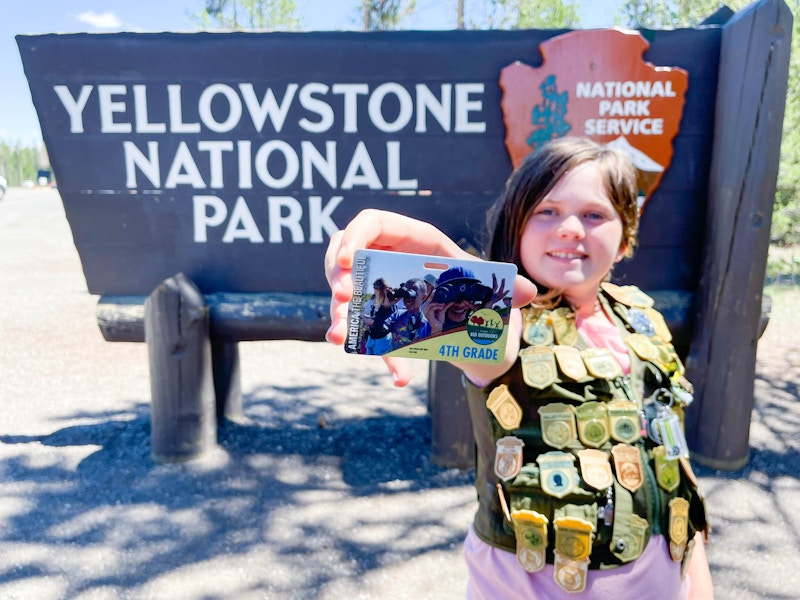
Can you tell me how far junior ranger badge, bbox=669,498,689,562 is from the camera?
49.3 inches

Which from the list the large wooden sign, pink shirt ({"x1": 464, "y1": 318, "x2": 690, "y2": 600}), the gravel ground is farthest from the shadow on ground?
pink shirt ({"x1": 464, "y1": 318, "x2": 690, "y2": 600})

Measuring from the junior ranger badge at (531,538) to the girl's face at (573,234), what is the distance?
443 mm

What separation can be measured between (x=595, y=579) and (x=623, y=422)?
300 millimetres

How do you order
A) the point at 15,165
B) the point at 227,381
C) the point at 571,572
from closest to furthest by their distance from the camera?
the point at 571,572
the point at 227,381
the point at 15,165

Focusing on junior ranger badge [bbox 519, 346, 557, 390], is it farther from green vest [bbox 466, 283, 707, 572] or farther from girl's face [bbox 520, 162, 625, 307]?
girl's face [bbox 520, 162, 625, 307]

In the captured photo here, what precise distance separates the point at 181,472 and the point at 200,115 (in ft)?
6.13

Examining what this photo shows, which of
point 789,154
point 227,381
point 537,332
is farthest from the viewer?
point 789,154

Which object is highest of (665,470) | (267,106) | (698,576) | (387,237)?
(267,106)

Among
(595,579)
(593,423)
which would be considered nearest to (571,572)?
(595,579)

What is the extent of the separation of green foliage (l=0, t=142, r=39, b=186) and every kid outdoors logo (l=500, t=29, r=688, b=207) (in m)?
93.0

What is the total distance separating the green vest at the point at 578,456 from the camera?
121cm

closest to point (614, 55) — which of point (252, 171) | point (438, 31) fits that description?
point (438, 31)

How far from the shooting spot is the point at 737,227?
312 centimetres

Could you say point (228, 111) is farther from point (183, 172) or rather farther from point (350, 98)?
point (350, 98)
